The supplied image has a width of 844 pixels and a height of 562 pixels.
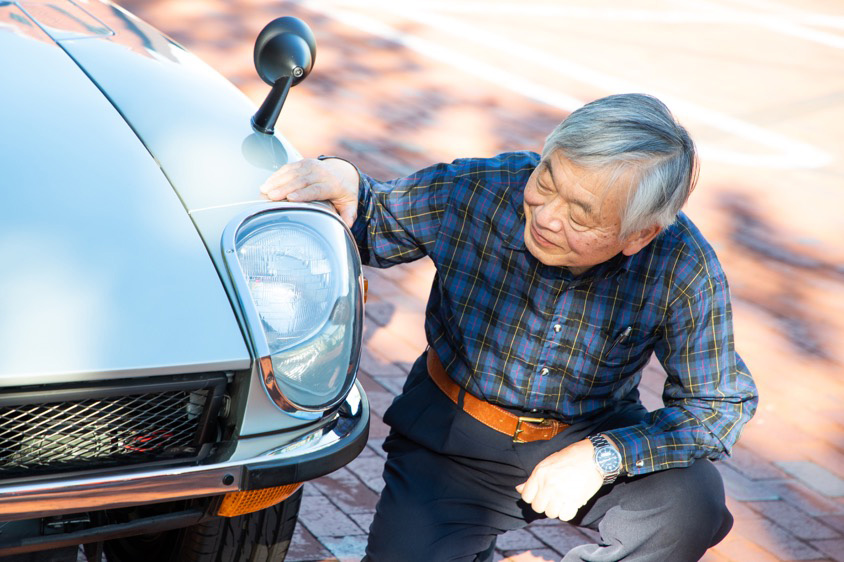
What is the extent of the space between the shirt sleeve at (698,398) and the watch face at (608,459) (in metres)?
0.02

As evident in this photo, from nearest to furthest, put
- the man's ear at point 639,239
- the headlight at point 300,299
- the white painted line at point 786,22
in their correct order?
the headlight at point 300,299 < the man's ear at point 639,239 < the white painted line at point 786,22

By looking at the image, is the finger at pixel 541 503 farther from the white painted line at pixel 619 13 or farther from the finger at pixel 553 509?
the white painted line at pixel 619 13

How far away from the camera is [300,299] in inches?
64.8

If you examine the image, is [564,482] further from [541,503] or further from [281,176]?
[281,176]

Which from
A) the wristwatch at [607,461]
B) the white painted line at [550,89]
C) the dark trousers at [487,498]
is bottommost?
the white painted line at [550,89]

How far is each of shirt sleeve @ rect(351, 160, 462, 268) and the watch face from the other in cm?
54

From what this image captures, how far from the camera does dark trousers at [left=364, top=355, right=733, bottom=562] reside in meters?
1.85

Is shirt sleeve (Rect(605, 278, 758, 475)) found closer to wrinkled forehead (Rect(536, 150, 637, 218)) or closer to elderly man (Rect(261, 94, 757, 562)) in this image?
elderly man (Rect(261, 94, 757, 562))

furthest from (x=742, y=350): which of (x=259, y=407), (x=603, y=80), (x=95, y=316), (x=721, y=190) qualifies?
(x=603, y=80)

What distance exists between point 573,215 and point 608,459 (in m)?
0.46

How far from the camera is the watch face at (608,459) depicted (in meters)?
1.81

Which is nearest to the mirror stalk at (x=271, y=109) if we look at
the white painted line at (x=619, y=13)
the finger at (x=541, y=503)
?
the finger at (x=541, y=503)

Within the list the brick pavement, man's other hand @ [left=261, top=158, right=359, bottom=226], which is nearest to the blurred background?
the brick pavement

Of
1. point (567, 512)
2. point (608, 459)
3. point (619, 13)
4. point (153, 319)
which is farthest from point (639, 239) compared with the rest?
point (619, 13)
